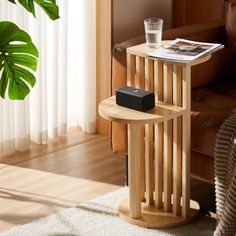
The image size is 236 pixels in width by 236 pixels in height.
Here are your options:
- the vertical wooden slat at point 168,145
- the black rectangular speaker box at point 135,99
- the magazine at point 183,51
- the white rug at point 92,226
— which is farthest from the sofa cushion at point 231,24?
the white rug at point 92,226

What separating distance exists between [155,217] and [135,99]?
1.76 feet

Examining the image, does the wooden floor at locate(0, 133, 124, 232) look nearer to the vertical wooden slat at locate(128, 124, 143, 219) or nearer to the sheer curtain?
the sheer curtain

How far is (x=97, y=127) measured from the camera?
4.40 metres

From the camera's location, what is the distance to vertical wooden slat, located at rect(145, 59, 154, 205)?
3305mm

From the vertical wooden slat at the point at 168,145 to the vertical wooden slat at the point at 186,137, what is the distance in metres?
Answer: 0.08

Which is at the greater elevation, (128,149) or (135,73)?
(135,73)

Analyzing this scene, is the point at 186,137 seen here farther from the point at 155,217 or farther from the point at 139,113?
the point at 155,217

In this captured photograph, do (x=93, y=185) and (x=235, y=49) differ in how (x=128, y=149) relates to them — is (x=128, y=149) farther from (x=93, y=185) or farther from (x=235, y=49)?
(x=235, y=49)

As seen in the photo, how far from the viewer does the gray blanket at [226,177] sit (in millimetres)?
2996

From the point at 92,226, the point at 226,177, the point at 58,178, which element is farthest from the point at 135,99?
the point at 58,178

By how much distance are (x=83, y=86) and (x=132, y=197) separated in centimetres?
116

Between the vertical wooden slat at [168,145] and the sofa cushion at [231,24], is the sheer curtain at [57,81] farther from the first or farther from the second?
the vertical wooden slat at [168,145]

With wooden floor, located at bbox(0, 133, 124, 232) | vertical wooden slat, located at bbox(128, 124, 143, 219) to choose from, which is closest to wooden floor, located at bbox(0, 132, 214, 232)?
wooden floor, located at bbox(0, 133, 124, 232)

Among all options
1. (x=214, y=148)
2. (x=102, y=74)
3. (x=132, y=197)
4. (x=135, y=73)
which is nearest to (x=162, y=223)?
(x=132, y=197)
